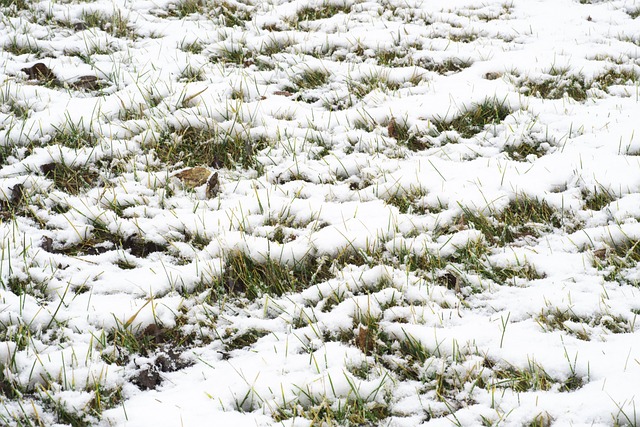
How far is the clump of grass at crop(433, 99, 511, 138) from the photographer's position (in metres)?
3.42

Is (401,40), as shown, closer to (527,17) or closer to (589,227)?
(527,17)

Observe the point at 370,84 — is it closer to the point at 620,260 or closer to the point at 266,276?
the point at 266,276

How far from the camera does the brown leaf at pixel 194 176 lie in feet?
9.84

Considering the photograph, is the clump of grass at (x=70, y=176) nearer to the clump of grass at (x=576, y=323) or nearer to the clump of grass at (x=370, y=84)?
the clump of grass at (x=370, y=84)

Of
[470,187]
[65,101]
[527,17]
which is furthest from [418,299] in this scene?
[527,17]

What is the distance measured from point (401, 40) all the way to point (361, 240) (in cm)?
266

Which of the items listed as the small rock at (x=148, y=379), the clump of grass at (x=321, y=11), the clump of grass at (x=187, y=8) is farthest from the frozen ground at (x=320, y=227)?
the clump of grass at (x=187, y=8)

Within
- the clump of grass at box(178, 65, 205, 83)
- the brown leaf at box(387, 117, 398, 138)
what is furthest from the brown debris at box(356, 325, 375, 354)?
the clump of grass at box(178, 65, 205, 83)

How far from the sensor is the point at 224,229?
2611mm

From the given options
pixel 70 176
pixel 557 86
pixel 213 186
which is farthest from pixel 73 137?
pixel 557 86

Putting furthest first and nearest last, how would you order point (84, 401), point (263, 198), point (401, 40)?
point (401, 40) < point (263, 198) < point (84, 401)

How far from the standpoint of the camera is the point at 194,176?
3039mm

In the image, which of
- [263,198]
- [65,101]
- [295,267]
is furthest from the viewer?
[65,101]

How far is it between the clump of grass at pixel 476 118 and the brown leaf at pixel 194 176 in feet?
5.10
